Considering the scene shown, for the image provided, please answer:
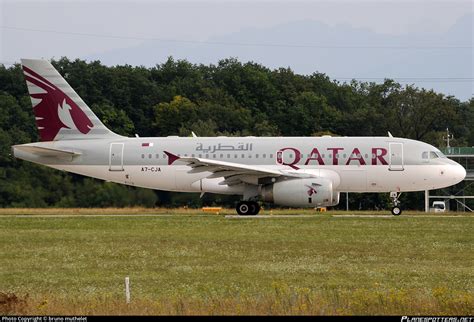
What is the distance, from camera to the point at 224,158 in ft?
149

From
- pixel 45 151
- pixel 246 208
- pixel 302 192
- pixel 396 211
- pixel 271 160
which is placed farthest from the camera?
A: pixel 271 160

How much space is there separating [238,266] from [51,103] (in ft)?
79.2

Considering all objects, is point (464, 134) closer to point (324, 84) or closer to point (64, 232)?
point (324, 84)

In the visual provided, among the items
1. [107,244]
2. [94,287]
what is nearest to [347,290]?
[94,287]

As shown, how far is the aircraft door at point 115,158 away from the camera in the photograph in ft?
149

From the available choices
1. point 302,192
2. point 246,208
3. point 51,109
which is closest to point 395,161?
point 302,192

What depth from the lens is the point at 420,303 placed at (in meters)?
16.7

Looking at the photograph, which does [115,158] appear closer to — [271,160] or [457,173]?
[271,160]

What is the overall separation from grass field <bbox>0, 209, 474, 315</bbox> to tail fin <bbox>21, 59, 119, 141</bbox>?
7369mm

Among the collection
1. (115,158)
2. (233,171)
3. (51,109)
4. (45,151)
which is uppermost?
(51,109)

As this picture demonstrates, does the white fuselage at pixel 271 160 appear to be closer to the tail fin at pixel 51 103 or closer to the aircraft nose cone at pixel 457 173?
the aircraft nose cone at pixel 457 173

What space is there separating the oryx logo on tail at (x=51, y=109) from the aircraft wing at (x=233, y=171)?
520 centimetres

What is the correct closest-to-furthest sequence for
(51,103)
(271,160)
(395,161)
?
(395,161) < (271,160) < (51,103)

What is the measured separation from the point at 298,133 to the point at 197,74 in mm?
16724
